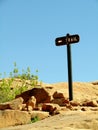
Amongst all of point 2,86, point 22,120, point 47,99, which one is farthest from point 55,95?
point 2,86

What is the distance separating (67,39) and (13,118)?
445 cm

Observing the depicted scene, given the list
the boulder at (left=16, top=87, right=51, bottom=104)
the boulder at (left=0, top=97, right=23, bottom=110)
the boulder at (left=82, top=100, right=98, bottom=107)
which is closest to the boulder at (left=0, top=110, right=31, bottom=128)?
the boulder at (left=0, top=97, right=23, bottom=110)

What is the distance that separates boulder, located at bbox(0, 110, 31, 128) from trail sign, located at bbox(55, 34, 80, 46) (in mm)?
3996

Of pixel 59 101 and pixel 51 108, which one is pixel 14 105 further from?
pixel 59 101

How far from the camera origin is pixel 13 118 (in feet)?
42.8

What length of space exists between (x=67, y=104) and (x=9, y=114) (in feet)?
8.46

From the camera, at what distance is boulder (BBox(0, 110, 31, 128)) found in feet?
42.3

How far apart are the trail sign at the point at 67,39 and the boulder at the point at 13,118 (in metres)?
4.00

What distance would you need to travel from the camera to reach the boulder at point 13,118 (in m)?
12.9

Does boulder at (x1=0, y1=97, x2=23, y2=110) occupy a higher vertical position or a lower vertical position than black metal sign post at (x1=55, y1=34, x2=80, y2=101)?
lower

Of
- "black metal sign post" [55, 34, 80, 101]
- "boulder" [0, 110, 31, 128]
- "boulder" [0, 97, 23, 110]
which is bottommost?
"boulder" [0, 110, 31, 128]

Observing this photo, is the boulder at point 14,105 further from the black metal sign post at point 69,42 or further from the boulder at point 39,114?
the black metal sign post at point 69,42

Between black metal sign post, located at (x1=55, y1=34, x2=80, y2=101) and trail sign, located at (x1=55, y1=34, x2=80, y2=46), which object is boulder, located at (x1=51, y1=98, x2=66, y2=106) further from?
trail sign, located at (x1=55, y1=34, x2=80, y2=46)

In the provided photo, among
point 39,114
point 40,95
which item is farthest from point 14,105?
point 40,95
